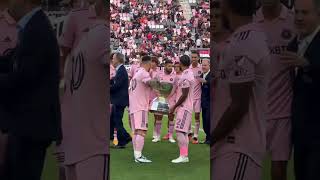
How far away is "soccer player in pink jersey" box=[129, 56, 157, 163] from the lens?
9200 millimetres

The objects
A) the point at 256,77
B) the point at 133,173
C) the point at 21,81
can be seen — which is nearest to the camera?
the point at 21,81

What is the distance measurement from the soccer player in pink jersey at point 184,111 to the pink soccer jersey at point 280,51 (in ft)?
14.6

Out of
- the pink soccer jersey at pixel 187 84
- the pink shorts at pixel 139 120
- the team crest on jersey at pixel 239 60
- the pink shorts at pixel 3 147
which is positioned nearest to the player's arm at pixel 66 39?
the pink shorts at pixel 3 147

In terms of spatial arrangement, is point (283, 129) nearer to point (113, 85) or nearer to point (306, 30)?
point (306, 30)

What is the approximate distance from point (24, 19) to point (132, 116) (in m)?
5.16

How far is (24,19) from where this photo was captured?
4.36 metres

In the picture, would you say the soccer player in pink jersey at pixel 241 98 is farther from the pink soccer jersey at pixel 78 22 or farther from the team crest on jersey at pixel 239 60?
the pink soccer jersey at pixel 78 22

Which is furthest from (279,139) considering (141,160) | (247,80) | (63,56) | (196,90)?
(196,90)

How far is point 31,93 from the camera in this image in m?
4.32

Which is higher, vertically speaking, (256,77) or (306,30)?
(306,30)

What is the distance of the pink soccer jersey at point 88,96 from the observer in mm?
4531

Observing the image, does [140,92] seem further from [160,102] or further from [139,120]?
[160,102]

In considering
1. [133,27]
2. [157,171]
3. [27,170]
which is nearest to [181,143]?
[157,171]

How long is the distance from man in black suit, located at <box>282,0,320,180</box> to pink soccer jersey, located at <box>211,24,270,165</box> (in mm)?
269
